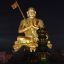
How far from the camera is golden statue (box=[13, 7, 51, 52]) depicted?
221 inches

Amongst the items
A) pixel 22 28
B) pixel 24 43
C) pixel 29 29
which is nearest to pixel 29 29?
pixel 29 29

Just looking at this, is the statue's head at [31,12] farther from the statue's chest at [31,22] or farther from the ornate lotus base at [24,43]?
the ornate lotus base at [24,43]

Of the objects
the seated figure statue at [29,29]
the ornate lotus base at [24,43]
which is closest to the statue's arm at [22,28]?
the seated figure statue at [29,29]

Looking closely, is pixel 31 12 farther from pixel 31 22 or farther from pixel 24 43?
pixel 24 43

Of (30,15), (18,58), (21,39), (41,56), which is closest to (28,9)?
(30,15)

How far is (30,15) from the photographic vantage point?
5672 millimetres

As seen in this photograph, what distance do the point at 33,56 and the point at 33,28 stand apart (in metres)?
0.81

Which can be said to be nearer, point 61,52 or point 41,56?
point 41,56

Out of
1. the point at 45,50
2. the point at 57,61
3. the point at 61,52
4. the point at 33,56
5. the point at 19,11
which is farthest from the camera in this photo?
the point at 19,11

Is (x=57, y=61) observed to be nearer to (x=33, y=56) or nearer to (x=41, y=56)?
(x=33, y=56)

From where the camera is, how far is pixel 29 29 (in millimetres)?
5676

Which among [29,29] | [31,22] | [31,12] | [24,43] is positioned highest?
[31,12]

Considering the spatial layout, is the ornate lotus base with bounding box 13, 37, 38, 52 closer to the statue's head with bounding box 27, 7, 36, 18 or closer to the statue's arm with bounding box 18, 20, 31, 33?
the statue's arm with bounding box 18, 20, 31, 33

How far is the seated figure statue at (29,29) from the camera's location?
18.4ft
